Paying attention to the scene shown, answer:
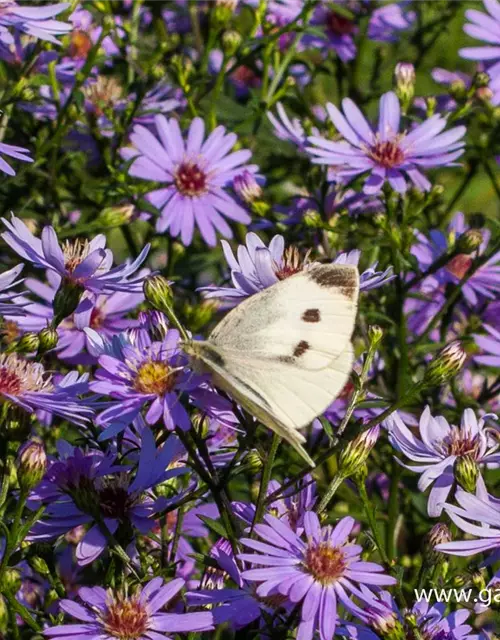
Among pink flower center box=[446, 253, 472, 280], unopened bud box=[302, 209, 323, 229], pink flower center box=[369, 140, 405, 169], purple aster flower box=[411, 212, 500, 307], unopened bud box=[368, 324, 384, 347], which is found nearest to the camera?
unopened bud box=[368, 324, 384, 347]

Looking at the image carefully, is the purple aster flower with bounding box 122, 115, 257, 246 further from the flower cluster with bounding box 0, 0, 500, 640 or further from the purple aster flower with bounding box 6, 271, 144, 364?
the purple aster flower with bounding box 6, 271, 144, 364

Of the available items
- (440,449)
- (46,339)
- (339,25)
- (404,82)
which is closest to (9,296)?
(46,339)

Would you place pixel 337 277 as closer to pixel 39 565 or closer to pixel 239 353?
pixel 239 353

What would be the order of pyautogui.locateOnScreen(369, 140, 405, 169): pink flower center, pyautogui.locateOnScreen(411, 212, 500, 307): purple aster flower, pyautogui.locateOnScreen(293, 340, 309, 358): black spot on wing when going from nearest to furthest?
pyautogui.locateOnScreen(293, 340, 309, 358): black spot on wing → pyautogui.locateOnScreen(369, 140, 405, 169): pink flower center → pyautogui.locateOnScreen(411, 212, 500, 307): purple aster flower

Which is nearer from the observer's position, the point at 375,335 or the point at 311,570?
the point at 311,570

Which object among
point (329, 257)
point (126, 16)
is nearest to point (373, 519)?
point (329, 257)

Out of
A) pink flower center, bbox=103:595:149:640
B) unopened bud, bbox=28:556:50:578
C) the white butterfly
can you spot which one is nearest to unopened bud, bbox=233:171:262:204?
the white butterfly

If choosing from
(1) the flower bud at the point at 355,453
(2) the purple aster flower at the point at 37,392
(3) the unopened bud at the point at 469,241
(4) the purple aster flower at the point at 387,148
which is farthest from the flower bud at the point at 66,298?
(3) the unopened bud at the point at 469,241

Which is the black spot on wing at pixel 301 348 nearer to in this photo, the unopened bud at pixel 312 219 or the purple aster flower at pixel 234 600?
the purple aster flower at pixel 234 600
